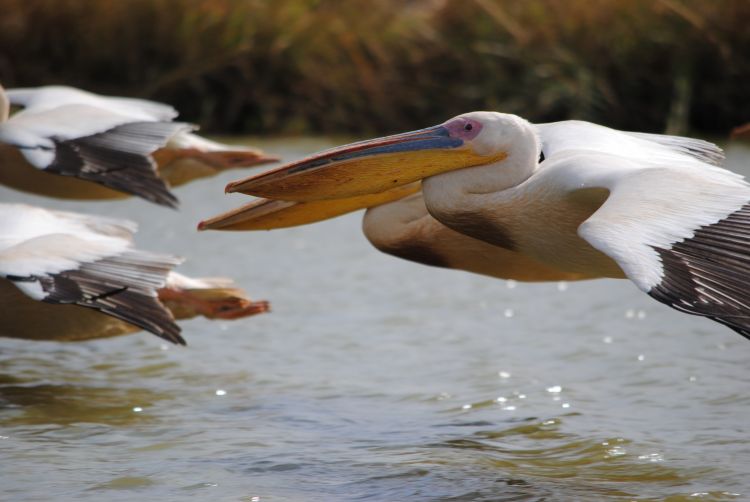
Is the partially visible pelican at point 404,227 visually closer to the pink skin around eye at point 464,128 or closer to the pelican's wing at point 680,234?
the pink skin around eye at point 464,128

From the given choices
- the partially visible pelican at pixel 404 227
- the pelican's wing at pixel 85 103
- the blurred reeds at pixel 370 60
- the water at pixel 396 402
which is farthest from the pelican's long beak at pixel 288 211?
the blurred reeds at pixel 370 60

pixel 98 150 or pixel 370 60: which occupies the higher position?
pixel 370 60

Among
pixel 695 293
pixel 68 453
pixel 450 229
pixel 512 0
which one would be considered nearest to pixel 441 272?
pixel 450 229

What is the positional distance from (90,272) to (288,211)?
65 cm

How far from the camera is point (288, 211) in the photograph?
435 cm

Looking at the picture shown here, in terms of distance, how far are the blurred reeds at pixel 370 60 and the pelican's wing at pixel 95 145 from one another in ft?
18.2

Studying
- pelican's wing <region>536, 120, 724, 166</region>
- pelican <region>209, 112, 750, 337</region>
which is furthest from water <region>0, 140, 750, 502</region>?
pelican's wing <region>536, 120, 724, 166</region>

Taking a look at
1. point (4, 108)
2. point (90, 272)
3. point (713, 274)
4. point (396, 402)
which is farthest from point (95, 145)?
point (713, 274)

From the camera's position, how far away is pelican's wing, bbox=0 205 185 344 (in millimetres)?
4039

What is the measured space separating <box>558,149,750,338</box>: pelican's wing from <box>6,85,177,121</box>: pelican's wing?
2.41m

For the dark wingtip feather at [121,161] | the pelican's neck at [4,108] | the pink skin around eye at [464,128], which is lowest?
the pink skin around eye at [464,128]

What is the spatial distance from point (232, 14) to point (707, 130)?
3886 millimetres

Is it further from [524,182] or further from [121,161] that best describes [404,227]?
[121,161]

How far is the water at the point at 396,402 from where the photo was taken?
3.63m
